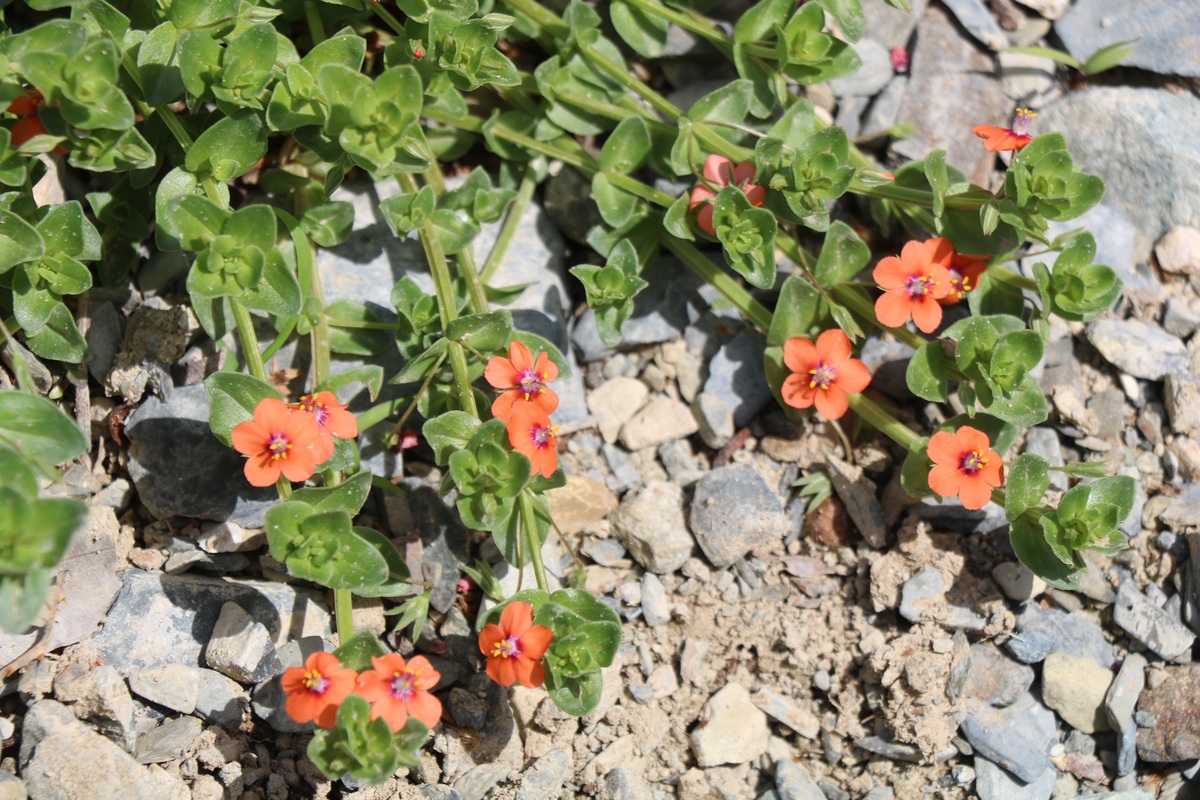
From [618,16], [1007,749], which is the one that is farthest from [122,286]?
[1007,749]

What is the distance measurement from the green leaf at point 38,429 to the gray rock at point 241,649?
1098 millimetres

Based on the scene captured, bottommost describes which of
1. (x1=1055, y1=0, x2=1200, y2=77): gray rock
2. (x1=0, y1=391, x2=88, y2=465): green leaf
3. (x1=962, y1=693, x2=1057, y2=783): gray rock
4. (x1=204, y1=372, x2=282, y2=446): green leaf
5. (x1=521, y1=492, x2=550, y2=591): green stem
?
(x1=962, y1=693, x2=1057, y2=783): gray rock

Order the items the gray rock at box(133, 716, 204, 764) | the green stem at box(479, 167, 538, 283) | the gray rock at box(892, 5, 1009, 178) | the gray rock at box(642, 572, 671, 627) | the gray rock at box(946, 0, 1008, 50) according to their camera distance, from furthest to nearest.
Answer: the gray rock at box(946, 0, 1008, 50), the gray rock at box(892, 5, 1009, 178), the green stem at box(479, 167, 538, 283), the gray rock at box(642, 572, 671, 627), the gray rock at box(133, 716, 204, 764)

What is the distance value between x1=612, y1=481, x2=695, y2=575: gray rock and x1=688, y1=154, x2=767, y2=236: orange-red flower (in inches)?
52.0

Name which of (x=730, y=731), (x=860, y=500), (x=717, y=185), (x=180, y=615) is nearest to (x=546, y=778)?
(x=730, y=731)

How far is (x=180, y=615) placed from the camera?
13.9 ft

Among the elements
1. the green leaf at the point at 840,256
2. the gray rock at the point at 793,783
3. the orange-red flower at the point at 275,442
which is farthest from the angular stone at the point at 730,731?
the orange-red flower at the point at 275,442

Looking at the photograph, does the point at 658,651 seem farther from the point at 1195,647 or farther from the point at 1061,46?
the point at 1061,46

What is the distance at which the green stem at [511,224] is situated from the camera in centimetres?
495

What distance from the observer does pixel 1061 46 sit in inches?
229

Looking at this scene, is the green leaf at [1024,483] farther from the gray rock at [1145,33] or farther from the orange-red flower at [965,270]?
the gray rock at [1145,33]

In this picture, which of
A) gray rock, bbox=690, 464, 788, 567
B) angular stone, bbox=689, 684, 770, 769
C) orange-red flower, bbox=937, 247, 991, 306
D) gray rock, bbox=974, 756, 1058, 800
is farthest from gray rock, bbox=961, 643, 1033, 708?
orange-red flower, bbox=937, 247, 991, 306

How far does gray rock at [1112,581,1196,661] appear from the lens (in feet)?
15.0

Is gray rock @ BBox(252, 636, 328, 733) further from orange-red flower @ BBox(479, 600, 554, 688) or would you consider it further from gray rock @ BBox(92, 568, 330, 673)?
orange-red flower @ BBox(479, 600, 554, 688)
